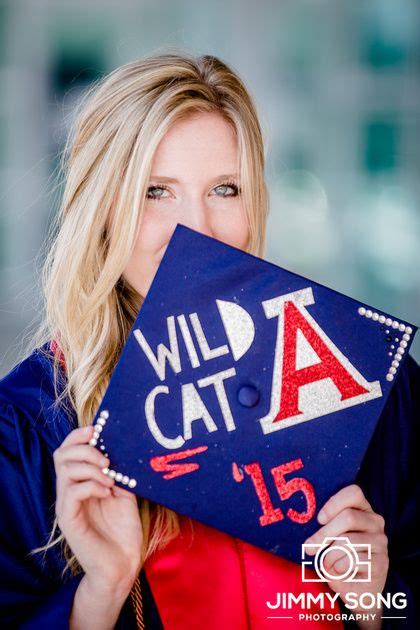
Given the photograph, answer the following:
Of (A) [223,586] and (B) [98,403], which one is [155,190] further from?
(A) [223,586]

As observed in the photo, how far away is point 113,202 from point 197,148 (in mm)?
223

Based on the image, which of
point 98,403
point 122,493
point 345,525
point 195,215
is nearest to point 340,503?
point 345,525

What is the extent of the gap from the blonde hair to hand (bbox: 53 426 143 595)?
0.14 meters

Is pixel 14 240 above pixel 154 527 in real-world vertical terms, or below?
below

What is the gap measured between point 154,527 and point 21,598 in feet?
0.94

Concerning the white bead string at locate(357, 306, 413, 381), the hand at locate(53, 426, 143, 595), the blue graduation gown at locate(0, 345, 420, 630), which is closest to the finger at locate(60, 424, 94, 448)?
the hand at locate(53, 426, 143, 595)

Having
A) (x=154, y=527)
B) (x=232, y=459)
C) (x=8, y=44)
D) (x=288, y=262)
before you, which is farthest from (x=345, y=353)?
(x=8, y=44)

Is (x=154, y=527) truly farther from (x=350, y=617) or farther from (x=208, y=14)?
(x=208, y=14)

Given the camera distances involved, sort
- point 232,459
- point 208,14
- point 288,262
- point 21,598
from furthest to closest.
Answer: point 288,262, point 208,14, point 21,598, point 232,459

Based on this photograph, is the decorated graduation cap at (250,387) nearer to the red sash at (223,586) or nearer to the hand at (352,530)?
the hand at (352,530)

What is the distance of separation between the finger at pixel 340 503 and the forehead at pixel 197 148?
2.45ft

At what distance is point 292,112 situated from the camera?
519 cm

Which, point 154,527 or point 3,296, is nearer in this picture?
point 154,527

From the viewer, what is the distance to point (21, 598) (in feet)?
4.73
